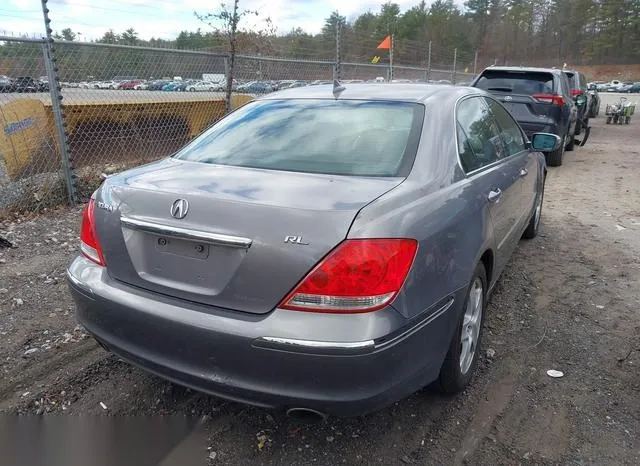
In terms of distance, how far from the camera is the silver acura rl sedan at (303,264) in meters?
1.89

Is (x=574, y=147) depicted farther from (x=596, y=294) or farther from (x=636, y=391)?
(x=636, y=391)

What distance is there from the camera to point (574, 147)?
43.1 ft

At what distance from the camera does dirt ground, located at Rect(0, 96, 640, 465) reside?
2346 mm

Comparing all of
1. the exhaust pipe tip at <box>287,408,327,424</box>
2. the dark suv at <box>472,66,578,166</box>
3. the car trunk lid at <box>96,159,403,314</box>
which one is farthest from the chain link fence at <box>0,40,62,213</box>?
the dark suv at <box>472,66,578,166</box>

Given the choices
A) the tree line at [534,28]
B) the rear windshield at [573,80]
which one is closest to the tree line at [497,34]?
the tree line at [534,28]

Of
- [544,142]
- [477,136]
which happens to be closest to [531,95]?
[544,142]

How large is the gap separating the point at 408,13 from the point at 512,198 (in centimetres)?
6594

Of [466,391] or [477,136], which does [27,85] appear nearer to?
[477,136]

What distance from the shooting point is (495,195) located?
3.02 metres

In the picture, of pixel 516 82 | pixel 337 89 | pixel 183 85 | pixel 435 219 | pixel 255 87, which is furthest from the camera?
pixel 255 87

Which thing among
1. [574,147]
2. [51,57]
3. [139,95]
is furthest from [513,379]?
[574,147]

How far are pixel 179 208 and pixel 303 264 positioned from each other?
59 centimetres

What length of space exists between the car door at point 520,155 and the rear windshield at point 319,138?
54.3 inches

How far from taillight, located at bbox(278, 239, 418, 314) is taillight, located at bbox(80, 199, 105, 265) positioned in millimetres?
1005
